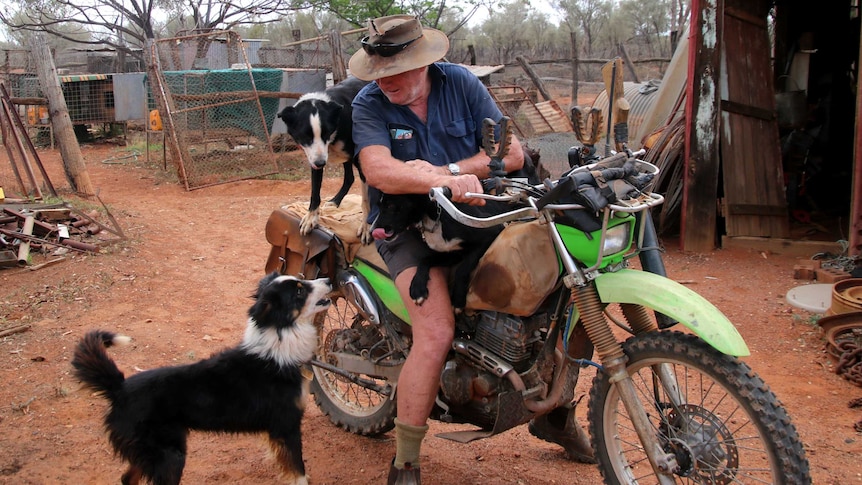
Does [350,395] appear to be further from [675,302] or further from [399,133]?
[675,302]

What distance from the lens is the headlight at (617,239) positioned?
2.39 m

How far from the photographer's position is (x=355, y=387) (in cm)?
415

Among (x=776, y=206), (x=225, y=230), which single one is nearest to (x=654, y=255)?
(x=776, y=206)

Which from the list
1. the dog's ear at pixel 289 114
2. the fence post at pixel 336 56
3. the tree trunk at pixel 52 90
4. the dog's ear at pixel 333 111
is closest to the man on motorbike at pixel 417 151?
the dog's ear at pixel 333 111

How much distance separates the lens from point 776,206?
7.53 m

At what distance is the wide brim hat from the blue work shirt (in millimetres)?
153

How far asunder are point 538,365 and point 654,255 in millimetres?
619

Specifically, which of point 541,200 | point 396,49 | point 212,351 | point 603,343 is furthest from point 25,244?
point 603,343

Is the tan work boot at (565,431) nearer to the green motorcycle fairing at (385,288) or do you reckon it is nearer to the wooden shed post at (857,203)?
the green motorcycle fairing at (385,288)

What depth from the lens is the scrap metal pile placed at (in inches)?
263

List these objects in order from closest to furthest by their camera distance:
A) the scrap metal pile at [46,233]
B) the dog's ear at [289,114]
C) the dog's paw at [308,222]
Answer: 1. the dog's paw at [308,222]
2. the dog's ear at [289,114]
3. the scrap metal pile at [46,233]

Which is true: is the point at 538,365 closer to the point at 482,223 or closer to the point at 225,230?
→ the point at 482,223

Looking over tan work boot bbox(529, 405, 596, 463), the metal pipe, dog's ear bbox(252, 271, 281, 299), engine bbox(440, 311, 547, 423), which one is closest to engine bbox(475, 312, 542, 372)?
engine bbox(440, 311, 547, 423)

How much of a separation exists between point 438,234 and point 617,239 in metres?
0.79
